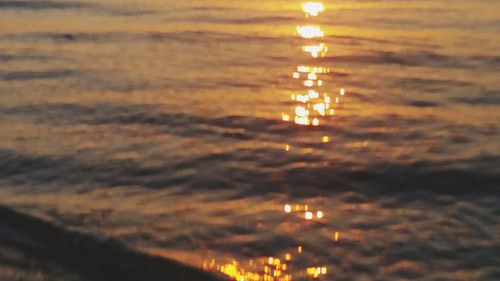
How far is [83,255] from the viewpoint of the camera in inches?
133

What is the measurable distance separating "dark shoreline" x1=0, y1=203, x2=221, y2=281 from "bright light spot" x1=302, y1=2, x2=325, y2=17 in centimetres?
662

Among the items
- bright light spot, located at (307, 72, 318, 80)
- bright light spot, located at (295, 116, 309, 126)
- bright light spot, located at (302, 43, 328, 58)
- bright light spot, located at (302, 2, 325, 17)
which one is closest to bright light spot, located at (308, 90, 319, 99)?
bright light spot, located at (307, 72, 318, 80)

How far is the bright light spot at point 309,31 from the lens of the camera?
838 cm

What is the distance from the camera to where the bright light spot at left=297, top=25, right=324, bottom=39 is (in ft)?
27.5

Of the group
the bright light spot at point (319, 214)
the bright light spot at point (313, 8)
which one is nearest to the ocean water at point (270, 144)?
the bright light spot at point (319, 214)

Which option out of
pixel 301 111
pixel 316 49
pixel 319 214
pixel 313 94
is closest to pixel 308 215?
pixel 319 214

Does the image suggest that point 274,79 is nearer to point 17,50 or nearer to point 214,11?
point 17,50

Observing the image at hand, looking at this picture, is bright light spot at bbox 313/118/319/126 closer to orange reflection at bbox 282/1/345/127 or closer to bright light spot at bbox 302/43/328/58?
orange reflection at bbox 282/1/345/127

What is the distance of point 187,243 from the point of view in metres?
3.45

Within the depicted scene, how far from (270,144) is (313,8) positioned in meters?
5.85

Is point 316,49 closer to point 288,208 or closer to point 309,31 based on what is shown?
point 309,31

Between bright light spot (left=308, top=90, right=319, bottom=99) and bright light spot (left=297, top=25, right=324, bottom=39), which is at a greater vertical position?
bright light spot (left=297, top=25, right=324, bottom=39)

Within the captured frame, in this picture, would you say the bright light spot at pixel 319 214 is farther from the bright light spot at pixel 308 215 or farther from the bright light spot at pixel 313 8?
the bright light spot at pixel 313 8

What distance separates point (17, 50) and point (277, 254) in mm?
5258
